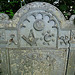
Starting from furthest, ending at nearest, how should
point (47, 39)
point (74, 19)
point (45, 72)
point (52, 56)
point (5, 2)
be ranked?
point (5, 2), point (45, 72), point (52, 56), point (47, 39), point (74, 19)

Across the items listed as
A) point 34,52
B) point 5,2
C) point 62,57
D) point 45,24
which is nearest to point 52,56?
point 62,57

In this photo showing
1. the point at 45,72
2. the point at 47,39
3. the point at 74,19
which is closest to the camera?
the point at 74,19

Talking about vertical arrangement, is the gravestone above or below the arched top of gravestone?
A: below

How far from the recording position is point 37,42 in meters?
1.39

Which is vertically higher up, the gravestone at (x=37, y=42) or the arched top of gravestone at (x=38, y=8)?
the arched top of gravestone at (x=38, y=8)

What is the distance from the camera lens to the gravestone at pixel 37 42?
1248 millimetres

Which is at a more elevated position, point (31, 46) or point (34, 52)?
point (31, 46)

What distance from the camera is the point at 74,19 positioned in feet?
4.10

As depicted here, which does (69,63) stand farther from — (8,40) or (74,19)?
(8,40)

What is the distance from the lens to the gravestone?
1.25 meters

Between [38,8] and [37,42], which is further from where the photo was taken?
[37,42]

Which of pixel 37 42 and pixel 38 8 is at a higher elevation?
pixel 38 8

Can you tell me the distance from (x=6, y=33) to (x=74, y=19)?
0.97m

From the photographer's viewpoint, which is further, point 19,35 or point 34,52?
point 34,52
